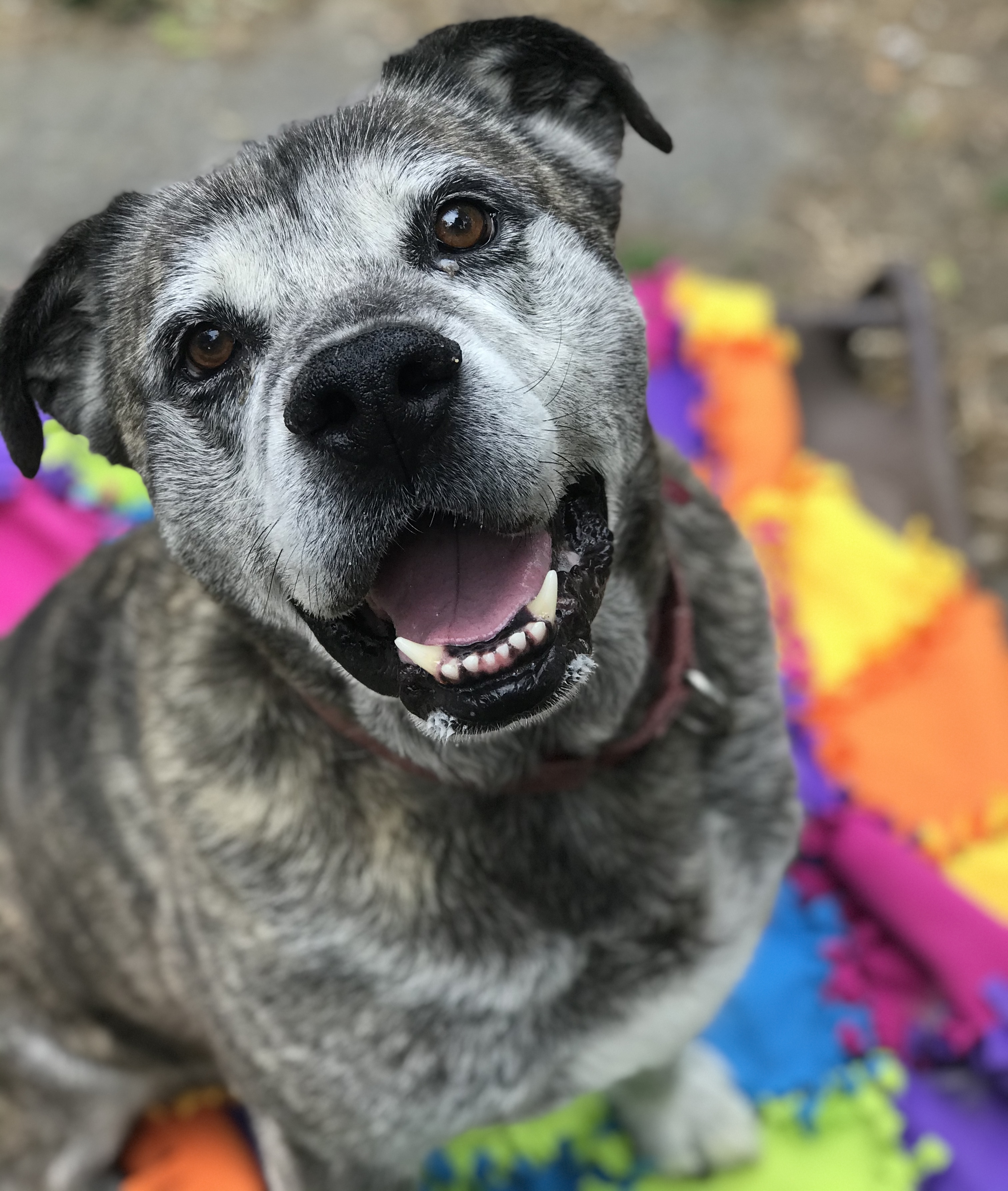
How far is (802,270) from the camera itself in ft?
17.9

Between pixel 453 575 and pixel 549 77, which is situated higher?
pixel 549 77

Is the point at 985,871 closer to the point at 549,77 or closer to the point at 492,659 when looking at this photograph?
the point at 492,659

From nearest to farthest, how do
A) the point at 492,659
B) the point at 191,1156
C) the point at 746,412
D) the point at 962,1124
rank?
the point at 492,659 → the point at 962,1124 → the point at 191,1156 → the point at 746,412

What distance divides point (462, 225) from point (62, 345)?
0.84m

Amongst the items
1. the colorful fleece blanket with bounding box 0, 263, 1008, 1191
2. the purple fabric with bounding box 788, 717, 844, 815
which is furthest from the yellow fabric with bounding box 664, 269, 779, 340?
the purple fabric with bounding box 788, 717, 844, 815

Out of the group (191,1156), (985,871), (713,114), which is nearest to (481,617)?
(191,1156)

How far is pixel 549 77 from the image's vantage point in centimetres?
230

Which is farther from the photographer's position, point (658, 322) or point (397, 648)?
point (658, 322)

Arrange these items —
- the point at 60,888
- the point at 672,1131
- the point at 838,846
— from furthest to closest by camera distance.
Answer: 1. the point at 838,846
2. the point at 672,1131
3. the point at 60,888

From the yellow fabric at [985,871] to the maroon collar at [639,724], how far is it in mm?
1571

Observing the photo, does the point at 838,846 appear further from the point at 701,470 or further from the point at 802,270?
the point at 802,270

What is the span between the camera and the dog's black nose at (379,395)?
5.45ft

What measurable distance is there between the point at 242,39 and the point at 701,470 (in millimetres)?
3767

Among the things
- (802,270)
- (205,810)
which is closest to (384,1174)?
(205,810)
